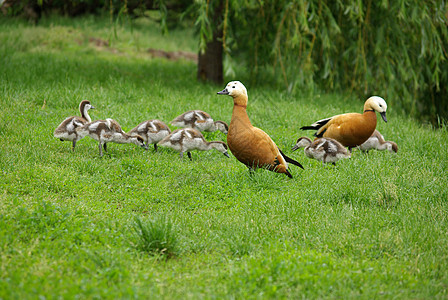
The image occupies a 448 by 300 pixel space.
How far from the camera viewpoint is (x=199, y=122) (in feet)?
27.3

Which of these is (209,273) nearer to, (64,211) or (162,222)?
(162,222)

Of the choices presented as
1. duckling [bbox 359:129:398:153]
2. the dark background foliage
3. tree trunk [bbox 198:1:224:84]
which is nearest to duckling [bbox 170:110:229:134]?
the dark background foliage

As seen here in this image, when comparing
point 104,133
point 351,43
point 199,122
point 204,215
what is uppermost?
point 351,43

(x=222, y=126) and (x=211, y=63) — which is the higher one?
(x=211, y=63)

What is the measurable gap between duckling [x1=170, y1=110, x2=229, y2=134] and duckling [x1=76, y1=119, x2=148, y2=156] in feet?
4.35

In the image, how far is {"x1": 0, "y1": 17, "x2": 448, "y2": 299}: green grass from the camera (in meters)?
3.88

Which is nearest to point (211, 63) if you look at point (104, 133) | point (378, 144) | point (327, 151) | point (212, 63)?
point (212, 63)

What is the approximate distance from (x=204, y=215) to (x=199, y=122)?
10.5 ft

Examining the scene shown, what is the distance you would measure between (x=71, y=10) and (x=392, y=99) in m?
15.0

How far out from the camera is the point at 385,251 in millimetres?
4562

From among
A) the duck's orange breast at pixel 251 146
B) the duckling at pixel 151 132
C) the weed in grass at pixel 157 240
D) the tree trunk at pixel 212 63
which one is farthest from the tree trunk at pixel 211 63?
the weed in grass at pixel 157 240

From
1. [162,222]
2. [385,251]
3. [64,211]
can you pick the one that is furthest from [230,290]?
[64,211]

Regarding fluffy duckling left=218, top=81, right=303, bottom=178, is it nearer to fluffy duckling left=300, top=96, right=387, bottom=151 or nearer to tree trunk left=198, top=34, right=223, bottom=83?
fluffy duckling left=300, top=96, right=387, bottom=151

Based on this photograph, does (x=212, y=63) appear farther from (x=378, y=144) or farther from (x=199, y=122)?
(x=378, y=144)
